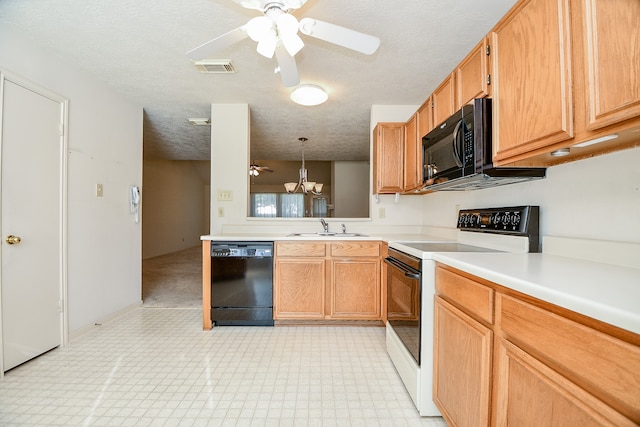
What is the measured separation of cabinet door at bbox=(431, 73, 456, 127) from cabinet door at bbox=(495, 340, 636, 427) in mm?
1443

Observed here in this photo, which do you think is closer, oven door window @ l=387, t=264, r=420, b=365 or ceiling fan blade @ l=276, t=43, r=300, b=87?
oven door window @ l=387, t=264, r=420, b=365

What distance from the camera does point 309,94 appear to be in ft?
8.65

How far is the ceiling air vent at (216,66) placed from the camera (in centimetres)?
222

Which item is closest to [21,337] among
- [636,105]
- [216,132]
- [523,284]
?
[216,132]

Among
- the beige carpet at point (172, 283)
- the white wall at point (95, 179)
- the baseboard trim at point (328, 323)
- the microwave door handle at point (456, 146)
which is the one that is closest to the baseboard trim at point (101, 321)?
the white wall at point (95, 179)

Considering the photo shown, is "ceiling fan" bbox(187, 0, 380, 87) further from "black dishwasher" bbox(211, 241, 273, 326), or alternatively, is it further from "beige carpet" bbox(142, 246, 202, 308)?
"beige carpet" bbox(142, 246, 202, 308)

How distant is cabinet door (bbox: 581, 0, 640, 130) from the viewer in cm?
77

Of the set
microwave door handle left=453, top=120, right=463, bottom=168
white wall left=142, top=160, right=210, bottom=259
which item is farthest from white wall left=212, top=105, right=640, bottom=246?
white wall left=142, top=160, right=210, bottom=259

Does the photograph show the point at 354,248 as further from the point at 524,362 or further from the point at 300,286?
the point at 524,362

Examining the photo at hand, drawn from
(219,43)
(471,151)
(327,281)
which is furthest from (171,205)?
(471,151)

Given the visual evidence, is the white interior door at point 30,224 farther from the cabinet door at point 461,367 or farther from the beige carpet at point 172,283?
the cabinet door at point 461,367

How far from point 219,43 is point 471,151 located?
1508mm

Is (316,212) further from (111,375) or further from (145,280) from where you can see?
(111,375)

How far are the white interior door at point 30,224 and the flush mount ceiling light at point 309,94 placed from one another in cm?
191
